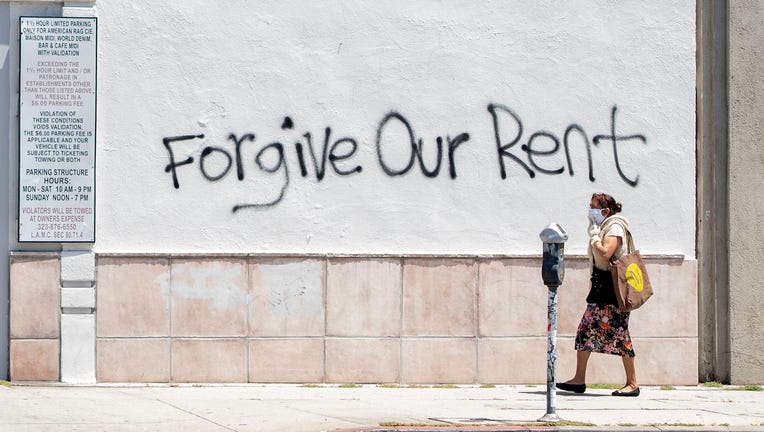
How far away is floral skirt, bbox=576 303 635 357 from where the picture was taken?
11086 millimetres

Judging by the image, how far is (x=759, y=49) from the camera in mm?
11984

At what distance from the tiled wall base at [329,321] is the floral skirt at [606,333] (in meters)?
0.60

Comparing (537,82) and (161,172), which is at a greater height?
(537,82)

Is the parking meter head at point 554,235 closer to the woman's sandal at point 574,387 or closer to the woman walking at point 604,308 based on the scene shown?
the woman walking at point 604,308

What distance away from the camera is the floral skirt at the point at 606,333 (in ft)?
36.4

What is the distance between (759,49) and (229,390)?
5718 millimetres

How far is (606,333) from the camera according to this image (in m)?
11.1

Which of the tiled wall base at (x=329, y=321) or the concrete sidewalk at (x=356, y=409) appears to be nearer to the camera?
the concrete sidewalk at (x=356, y=409)

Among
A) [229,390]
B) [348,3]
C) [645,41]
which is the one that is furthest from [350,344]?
[645,41]

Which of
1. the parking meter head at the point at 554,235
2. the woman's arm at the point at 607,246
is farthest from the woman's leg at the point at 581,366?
the parking meter head at the point at 554,235

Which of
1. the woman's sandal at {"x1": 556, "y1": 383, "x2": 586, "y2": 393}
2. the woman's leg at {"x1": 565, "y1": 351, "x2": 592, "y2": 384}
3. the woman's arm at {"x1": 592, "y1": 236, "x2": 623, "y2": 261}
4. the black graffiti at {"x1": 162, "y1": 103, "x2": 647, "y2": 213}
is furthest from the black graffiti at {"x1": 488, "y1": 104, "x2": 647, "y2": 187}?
the woman's sandal at {"x1": 556, "y1": 383, "x2": 586, "y2": 393}

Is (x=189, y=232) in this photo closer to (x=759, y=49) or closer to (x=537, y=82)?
(x=537, y=82)

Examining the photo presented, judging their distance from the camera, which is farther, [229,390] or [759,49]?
[759,49]

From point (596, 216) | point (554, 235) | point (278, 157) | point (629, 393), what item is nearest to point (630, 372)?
point (629, 393)
